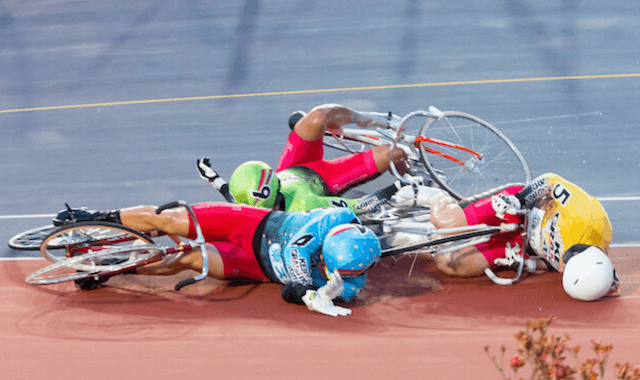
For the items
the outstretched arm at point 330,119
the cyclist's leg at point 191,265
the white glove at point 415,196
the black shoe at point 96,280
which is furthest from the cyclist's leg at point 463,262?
the black shoe at point 96,280

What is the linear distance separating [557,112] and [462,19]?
2.96 meters

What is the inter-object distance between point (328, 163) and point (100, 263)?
2.72 meters

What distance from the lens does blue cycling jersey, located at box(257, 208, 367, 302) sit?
7051 mm

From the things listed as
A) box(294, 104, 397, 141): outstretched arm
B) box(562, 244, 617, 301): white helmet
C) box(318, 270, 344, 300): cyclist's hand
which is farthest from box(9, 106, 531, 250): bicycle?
box(318, 270, 344, 300): cyclist's hand

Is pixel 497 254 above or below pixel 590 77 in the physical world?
below

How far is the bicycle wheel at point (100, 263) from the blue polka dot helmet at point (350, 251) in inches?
63.7

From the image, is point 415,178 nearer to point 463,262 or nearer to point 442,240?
point 463,262

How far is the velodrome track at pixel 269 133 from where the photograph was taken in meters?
6.75

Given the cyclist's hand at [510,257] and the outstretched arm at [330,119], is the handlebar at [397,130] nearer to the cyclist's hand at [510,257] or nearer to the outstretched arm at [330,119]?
the outstretched arm at [330,119]

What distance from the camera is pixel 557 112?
35.8 feet

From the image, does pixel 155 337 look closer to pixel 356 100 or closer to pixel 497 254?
pixel 497 254

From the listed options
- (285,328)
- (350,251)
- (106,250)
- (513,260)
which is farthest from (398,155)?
(106,250)

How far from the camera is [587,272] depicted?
6820mm

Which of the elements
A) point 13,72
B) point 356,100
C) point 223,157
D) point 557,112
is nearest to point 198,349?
point 223,157
